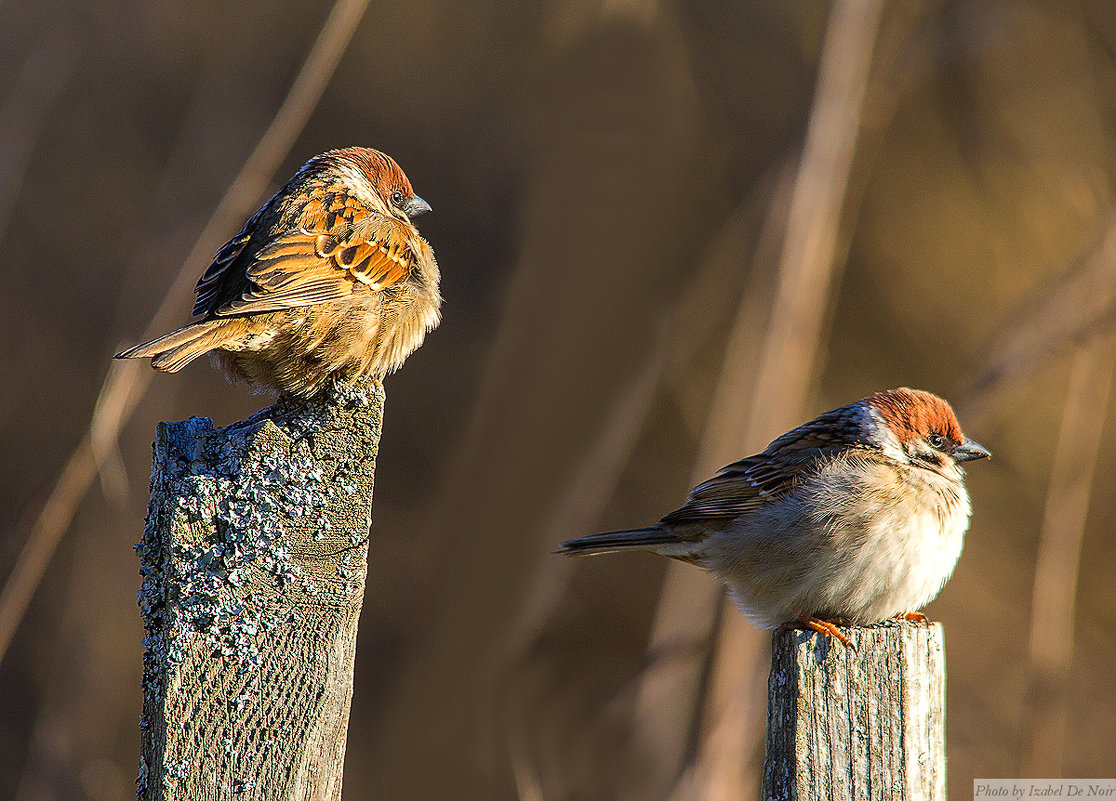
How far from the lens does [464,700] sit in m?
4.01

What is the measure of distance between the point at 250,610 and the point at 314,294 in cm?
137

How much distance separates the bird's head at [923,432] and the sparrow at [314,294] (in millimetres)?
1215

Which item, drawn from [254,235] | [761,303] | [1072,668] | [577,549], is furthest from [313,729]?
[1072,668]

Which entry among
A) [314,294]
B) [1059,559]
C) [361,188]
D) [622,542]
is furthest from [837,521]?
[361,188]

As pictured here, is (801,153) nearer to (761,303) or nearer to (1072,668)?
(761,303)

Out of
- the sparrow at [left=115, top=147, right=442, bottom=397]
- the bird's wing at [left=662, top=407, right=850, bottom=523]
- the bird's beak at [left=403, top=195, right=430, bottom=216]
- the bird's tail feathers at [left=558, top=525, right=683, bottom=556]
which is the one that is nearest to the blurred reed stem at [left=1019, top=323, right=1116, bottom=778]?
the bird's wing at [left=662, top=407, right=850, bottom=523]

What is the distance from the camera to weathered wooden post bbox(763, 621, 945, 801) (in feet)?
4.83

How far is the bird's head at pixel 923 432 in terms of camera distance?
2656 millimetres

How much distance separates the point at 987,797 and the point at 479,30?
534 centimetres

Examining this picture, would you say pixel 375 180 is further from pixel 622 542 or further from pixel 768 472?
pixel 768 472

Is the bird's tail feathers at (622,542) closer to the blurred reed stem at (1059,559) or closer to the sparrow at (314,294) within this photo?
the sparrow at (314,294)

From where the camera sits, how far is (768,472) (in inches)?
105

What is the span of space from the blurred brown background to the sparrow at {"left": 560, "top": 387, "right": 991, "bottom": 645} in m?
0.23

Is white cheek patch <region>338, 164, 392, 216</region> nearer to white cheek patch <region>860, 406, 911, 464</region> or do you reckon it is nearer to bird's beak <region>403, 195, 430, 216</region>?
bird's beak <region>403, 195, 430, 216</region>
